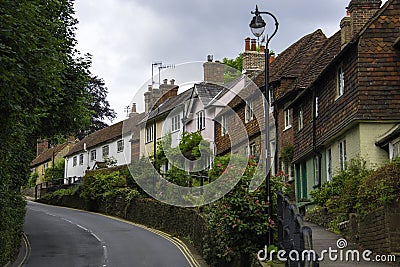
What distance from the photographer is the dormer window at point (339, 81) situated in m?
25.5

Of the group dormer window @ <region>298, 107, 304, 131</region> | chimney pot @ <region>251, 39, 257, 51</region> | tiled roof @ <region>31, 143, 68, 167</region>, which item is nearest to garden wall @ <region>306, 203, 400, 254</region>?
dormer window @ <region>298, 107, 304, 131</region>

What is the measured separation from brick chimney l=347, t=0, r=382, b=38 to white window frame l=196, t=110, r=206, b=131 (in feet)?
69.1

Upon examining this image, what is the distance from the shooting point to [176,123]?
2104 inches

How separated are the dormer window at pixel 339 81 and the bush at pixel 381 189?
8.27m

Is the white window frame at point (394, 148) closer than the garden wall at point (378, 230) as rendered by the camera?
No

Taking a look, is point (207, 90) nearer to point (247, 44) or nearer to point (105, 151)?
point (247, 44)

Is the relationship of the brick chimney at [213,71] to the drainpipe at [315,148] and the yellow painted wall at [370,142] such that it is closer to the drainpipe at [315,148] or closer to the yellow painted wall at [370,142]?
the drainpipe at [315,148]

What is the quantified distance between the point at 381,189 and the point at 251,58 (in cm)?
2967

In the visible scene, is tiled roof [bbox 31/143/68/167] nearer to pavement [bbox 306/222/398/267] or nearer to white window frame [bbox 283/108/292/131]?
white window frame [bbox 283/108/292/131]

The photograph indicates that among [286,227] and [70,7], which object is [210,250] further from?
[70,7]

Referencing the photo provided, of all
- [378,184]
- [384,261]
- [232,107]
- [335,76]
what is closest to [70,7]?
[335,76]

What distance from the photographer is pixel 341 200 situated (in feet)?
68.5

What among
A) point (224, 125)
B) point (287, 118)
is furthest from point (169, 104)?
point (287, 118)

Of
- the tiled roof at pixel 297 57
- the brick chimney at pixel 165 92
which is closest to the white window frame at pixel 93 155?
the brick chimney at pixel 165 92
